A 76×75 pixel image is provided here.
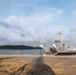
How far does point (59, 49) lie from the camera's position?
67250mm

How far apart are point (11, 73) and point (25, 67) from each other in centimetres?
120

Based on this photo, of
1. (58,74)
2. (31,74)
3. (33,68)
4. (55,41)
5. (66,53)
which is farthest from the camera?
(55,41)

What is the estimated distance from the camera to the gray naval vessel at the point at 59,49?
218 ft

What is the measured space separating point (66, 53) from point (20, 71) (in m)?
45.8

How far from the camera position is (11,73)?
797 inches

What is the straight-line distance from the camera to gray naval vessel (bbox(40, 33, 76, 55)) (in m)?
66.3

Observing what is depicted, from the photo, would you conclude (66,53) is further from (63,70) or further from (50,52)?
(63,70)

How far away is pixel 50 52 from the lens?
69.1 m

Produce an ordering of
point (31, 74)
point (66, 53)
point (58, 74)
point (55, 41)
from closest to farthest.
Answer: point (31, 74)
point (58, 74)
point (66, 53)
point (55, 41)

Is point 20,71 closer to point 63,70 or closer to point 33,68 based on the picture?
point 33,68

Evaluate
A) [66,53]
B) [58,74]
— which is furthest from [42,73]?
[66,53]

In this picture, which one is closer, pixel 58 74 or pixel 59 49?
pixel 58 74

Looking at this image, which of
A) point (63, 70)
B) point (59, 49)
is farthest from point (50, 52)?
point (63, 70)

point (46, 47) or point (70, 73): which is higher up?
point (46, 47)
